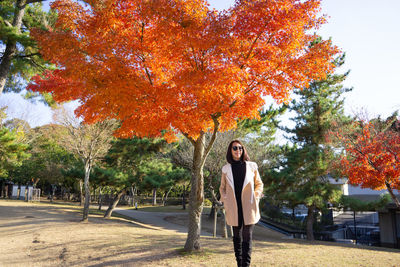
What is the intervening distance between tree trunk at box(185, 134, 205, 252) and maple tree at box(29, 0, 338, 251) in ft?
0.15

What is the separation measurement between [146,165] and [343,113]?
46.0ft

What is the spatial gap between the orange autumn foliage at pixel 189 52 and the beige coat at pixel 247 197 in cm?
226

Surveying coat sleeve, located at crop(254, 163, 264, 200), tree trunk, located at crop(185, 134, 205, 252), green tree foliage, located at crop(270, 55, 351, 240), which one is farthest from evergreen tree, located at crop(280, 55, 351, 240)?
coat sleeve, located at crop(254, 163, 264, 200)

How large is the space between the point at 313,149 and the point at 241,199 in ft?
43.2

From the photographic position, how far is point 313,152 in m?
15.1

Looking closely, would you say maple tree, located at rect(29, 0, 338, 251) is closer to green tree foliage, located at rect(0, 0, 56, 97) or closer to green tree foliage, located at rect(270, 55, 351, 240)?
green tree foliage, located at rect(0, 0, 56, 97)

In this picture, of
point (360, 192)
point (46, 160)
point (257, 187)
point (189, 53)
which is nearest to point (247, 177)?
point (257, 187)

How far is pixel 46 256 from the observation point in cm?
625

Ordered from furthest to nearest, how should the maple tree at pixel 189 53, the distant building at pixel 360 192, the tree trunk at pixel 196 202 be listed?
1. the distant building at pixel 360 192
2. the tree trunk at pixel 196 202
3. the maple tree at pixel 189 53

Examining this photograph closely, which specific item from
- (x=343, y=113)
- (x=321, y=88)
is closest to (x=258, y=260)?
(x=321, y=88)

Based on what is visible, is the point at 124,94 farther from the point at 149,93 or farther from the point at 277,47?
the point at 277,47

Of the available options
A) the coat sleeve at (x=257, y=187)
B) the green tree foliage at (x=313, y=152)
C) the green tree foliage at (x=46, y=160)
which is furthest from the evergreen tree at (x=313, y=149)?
the green tree foliage at (x=46, y=160)

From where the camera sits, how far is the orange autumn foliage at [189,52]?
18.7 feet

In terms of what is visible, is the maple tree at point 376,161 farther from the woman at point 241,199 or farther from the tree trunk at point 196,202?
the woman at point 241,199
